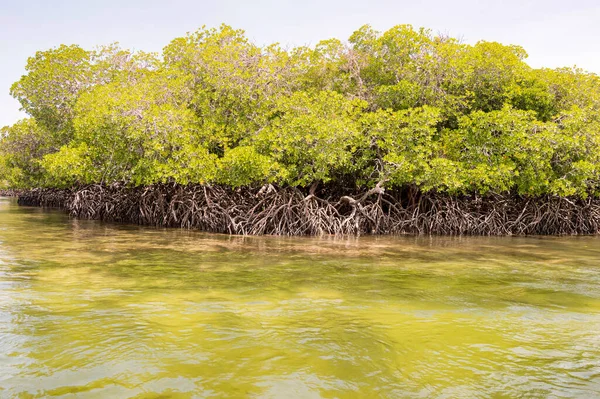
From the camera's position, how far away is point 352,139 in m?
15.9

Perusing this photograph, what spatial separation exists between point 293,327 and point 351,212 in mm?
12409

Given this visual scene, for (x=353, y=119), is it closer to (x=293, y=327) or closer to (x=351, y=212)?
(x=351, y=212)

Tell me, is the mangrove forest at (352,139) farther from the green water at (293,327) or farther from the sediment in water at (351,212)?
the green water at (293,327)

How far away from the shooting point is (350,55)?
760 inches

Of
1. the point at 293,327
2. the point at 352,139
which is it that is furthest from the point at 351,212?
the point at 293,327

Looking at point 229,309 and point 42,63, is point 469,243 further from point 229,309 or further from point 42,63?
point 42,63

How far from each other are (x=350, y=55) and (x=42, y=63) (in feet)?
49.9

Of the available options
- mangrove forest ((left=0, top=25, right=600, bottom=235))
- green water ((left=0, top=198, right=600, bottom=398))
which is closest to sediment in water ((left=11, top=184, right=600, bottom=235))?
mangrove forest ((left=0, top=25, right=600, bottom=235))

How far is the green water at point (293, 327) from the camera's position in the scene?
12.4ft

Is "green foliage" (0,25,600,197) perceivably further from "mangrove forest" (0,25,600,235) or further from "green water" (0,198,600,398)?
"green water" (0,198,600,398)

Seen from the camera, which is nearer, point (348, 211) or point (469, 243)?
point (469, 243)

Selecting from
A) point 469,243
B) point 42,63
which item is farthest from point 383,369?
point 42,63

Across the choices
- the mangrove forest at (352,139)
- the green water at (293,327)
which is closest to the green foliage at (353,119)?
the mangrove forest at (352,139)

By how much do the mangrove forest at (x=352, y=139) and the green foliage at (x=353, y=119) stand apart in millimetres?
56
